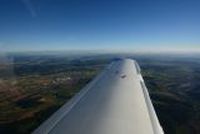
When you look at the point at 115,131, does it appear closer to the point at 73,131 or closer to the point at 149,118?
the point at 73,131

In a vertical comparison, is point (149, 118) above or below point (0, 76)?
above

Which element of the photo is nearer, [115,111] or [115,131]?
[115,131]

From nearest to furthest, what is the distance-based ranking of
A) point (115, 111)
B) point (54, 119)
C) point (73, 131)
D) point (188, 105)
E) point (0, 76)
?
point (73, 131), point (54, 119), point (115, 111), point (188, 105), point (0, 76)

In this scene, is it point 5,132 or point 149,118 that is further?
point 5,132

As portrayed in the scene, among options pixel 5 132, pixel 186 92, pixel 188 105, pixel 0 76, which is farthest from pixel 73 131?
pixel 0 76

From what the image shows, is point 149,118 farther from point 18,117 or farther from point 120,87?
point 18,117

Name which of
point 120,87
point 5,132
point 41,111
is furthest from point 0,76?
point 120,87

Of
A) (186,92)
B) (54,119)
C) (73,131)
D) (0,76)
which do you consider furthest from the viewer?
(0,76)
